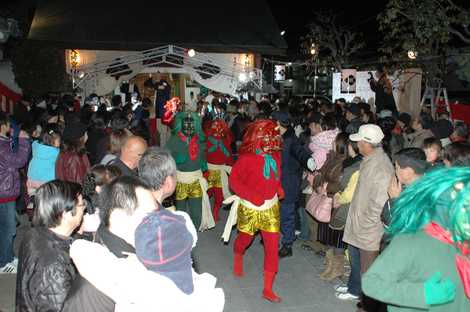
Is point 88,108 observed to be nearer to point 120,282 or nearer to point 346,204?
point 346,204

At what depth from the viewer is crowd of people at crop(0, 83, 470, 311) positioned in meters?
2.23

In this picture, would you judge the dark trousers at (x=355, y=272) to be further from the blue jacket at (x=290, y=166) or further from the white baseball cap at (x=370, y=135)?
the blue jacket at (x=290, y=166)

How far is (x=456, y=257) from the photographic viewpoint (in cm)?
241

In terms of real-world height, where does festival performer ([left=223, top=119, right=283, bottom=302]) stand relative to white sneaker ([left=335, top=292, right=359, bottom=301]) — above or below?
above

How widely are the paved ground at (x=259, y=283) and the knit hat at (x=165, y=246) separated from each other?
10.6 ft

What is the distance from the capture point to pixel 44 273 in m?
2.68

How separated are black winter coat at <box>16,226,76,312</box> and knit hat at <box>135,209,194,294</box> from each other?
0.85 m

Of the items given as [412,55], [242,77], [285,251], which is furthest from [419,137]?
[242,77]

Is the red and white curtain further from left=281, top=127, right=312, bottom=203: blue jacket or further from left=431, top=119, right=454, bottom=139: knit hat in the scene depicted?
left=431, top=119, right=454, bottom=139: knit hat

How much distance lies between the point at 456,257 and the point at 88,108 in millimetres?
8707

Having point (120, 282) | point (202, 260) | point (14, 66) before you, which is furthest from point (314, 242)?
point (14, 66)

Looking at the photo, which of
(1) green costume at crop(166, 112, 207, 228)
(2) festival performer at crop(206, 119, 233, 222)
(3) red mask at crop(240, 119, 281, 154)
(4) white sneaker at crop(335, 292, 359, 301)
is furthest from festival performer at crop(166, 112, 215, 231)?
(4) white sneaker at crop(335, 292, 359, 301)

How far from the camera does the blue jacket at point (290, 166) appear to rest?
259 inches

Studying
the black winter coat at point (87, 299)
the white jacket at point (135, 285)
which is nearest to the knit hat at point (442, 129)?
the white jacket at point (135, 285)
